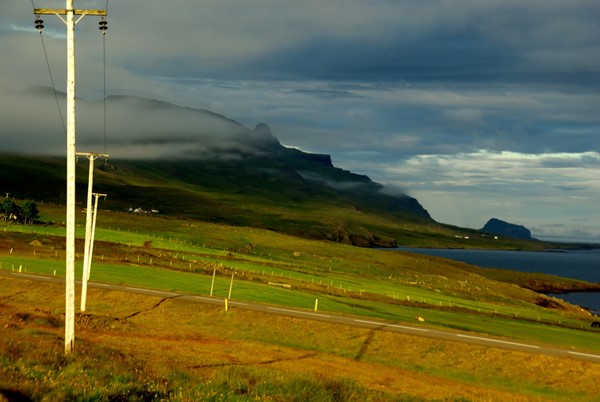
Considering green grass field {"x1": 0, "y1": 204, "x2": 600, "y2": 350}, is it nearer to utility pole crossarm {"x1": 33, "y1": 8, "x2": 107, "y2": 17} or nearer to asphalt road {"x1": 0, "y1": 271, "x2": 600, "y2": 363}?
asphalt road {"x1": 0, "y1": 271, "x2": 600, "y2": 363}

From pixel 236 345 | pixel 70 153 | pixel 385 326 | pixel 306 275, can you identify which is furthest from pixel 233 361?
pixel 306 275

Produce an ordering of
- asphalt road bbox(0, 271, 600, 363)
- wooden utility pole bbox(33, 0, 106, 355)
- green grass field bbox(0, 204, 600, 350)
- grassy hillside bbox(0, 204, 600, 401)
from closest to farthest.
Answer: grassy hillside bbox(0, 204, 600, 401) → wooden utility pole bbox(33, 0, 106, 355) → asphalt road bbox(0, 271, 600, 363) → green grass field bbox(0, 204, 600, 350)

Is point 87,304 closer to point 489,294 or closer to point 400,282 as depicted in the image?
point 400,282

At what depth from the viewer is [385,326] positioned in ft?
180

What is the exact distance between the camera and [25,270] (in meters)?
77.2

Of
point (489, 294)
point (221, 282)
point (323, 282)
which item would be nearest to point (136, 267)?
point (221, 282)

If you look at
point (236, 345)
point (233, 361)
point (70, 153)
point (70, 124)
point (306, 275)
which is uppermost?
point (70, 124)

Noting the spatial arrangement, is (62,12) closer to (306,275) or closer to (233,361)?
(233,361)

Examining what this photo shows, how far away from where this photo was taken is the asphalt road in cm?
4873

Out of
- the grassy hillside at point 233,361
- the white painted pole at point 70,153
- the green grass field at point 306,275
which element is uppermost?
the white painted pole at point 70,153

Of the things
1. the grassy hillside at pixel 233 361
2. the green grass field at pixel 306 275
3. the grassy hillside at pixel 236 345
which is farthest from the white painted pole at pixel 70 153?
the green grass field at pixel 306 275

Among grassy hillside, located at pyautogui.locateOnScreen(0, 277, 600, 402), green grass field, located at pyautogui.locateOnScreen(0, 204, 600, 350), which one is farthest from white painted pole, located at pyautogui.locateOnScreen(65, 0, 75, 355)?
green grass field, located at pyautogui.locateOnScreen(0, 204, 600, 350)

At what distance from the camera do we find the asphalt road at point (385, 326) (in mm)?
48734

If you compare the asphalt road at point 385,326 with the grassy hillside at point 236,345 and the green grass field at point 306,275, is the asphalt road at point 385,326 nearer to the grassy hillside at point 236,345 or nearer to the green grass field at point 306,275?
the grassy hillside at point 236,345
